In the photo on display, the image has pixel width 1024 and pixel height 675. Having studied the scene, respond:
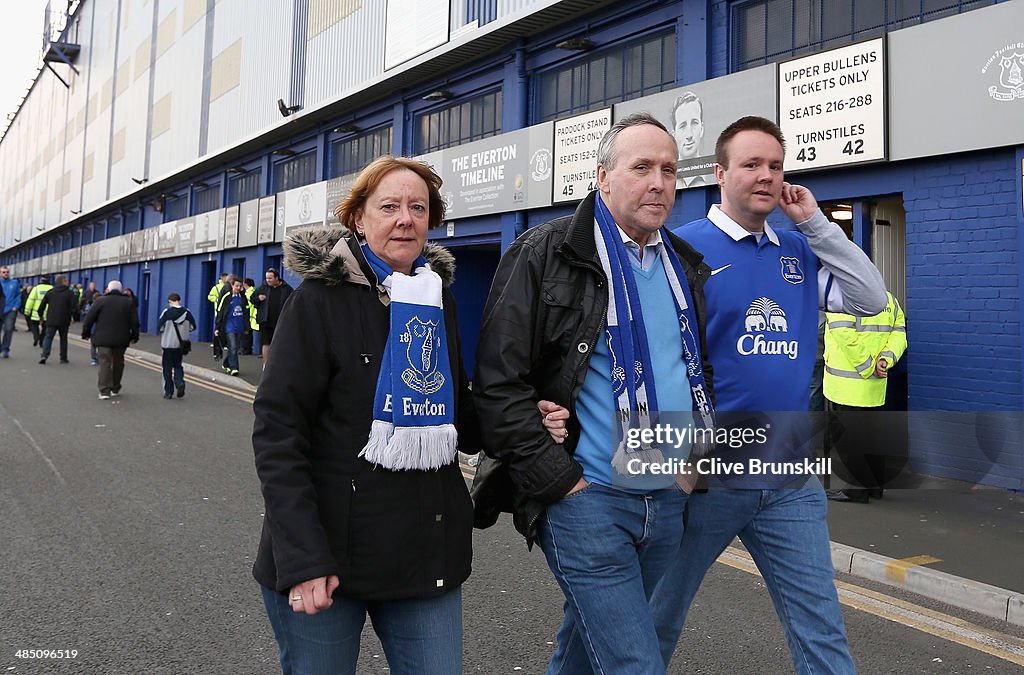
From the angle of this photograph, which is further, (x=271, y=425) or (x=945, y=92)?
(x=945, y=92)

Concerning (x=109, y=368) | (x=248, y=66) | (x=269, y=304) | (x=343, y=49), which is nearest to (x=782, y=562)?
(x=109, y=368)

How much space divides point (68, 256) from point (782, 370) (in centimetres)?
5728

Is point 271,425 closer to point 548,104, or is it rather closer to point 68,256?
point 548,104

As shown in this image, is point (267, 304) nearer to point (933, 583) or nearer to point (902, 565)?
point (902, 565)

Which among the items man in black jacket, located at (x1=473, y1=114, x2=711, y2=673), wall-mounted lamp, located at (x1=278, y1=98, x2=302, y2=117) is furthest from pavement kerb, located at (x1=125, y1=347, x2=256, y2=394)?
man in black jacket, located at (x1=473, y1=114, x2=711, y2=673)

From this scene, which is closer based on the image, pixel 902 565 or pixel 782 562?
pixel 782 562

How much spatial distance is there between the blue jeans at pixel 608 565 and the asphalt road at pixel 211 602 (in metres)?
1.56

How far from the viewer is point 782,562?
8.12ft

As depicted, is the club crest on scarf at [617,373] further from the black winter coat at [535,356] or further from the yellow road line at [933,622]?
the yellow road line at [933,622]

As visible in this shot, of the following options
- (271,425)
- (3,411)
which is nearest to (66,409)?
(3,411)

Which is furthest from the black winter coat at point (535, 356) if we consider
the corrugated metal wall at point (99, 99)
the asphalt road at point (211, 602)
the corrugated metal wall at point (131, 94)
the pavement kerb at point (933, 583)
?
the corrugated metal wall at point (99, 99)

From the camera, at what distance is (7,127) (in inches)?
3361

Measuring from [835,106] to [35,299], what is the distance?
21887 mm

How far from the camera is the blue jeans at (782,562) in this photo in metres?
2.36
